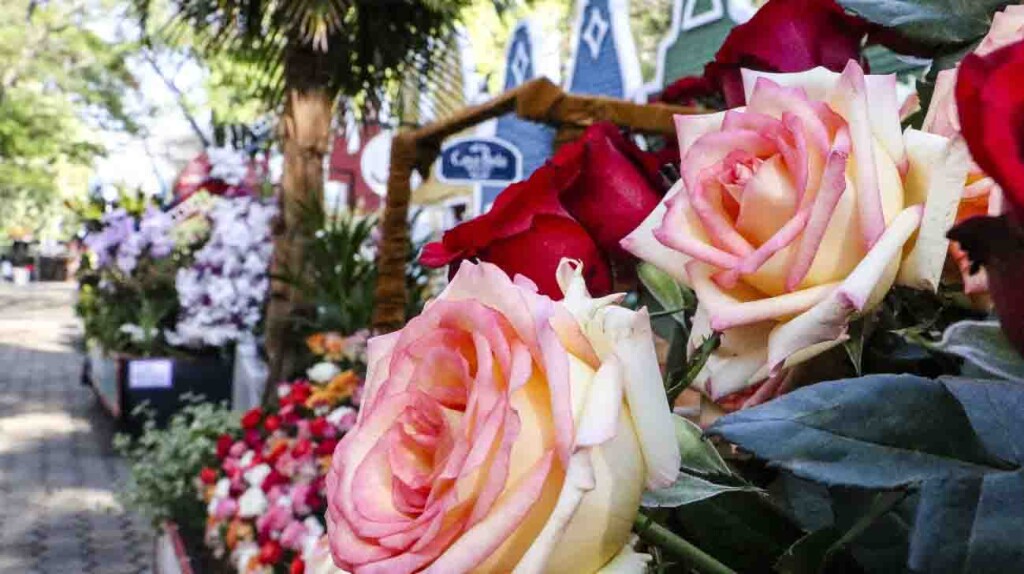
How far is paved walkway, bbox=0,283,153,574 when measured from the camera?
506 centimetres

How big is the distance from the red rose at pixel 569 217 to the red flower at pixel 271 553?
7.54 ft

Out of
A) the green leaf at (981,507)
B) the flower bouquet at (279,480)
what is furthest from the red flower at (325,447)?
the green leaf at (981,507)

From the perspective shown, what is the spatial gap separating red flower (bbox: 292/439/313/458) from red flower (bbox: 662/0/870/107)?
8.40ft

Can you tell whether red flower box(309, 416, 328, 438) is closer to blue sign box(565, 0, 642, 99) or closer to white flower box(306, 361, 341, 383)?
white flower box(306, 361, 341, 383)

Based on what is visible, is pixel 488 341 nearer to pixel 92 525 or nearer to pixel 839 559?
pixel 839 559

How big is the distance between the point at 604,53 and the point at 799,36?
21.9ft

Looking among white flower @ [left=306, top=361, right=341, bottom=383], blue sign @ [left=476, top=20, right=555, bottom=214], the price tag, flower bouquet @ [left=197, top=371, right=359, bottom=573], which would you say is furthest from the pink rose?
blue sign @ [left=476, top=20, right=555, bottom=214]

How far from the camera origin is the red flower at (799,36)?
455 millimetres

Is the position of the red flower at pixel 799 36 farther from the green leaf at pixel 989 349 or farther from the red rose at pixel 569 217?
the green leaf at pixel 989 349

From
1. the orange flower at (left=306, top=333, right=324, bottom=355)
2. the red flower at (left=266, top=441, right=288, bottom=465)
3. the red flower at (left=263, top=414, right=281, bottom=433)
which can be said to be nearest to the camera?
the red flower at (left=266, top=441, right=288, bottom=465)

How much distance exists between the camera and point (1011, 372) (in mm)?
266

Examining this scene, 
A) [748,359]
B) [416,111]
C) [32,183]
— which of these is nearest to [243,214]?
[416,111]

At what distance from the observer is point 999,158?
0.59 ft

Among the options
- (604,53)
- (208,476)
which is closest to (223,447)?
(208,476)
